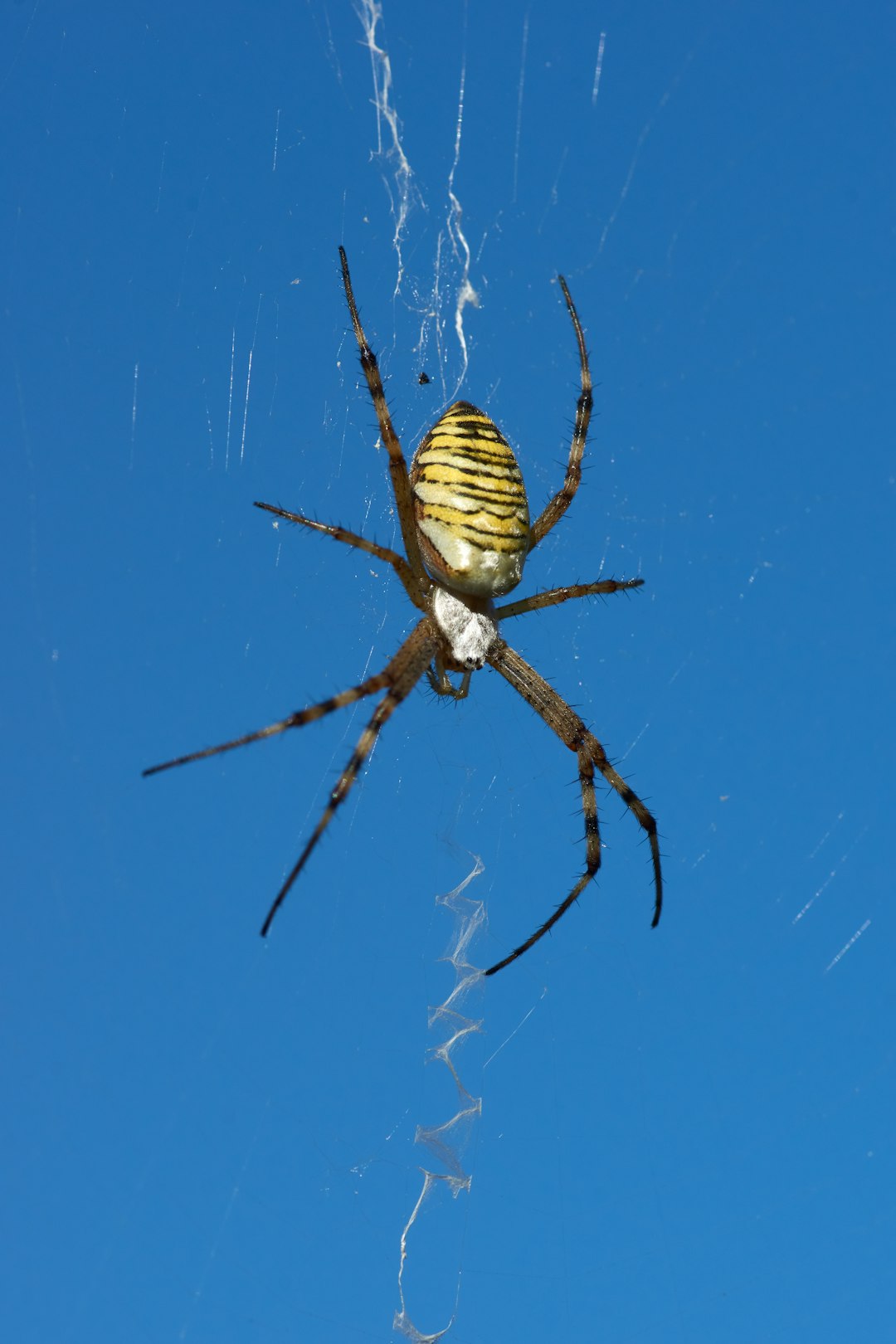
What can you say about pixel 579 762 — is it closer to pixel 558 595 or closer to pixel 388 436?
pixel 558 595

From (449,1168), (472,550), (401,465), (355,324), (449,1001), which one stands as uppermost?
(355,324)

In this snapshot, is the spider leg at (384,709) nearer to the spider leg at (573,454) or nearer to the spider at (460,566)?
the spider at (460,566)

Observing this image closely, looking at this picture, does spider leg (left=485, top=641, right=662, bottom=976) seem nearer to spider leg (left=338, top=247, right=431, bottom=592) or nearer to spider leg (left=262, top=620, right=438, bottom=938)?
spider leg (left=262, top=620, right=438, bottom=938)

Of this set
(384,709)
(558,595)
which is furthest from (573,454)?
(384,709)

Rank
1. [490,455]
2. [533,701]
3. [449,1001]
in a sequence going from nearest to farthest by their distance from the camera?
[490,455] → [533,701] → [449,1001]

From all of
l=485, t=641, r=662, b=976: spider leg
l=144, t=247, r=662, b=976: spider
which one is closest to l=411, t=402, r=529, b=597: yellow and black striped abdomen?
l=144, t=247, r=662, b=976: spider

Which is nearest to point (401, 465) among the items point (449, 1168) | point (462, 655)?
point (462, 655)

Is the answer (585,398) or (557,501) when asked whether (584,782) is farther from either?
(585,398)
